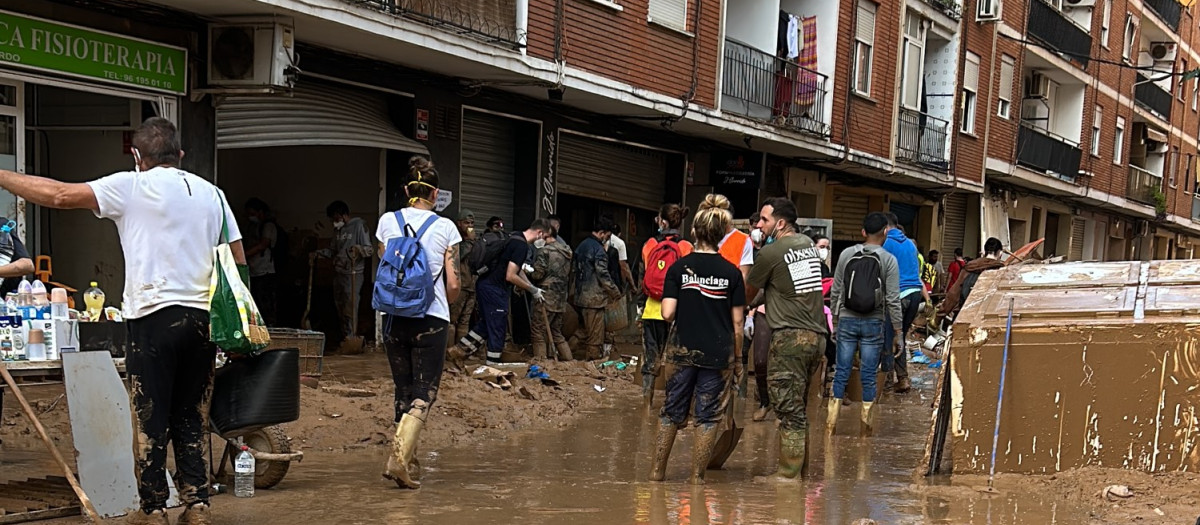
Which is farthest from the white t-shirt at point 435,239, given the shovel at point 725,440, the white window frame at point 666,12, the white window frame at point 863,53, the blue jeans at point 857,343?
the white window frame at point 863,53

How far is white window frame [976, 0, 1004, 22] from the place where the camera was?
1021 inches

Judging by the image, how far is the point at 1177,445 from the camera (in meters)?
6.43

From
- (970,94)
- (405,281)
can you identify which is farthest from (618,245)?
(970,94)

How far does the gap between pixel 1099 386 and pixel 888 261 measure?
3022 millimetres

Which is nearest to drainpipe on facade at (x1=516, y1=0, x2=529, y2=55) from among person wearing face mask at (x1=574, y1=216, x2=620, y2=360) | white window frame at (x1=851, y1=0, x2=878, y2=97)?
person wearing face mask at (x1=574, y1=216, x2=620, y2=360)

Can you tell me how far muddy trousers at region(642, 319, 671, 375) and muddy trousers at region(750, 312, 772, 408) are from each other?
793 millimetres

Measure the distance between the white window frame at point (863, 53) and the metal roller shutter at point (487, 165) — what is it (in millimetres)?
8192

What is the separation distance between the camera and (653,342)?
33.8 feet

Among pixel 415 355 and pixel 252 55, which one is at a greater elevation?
pixel 252 55

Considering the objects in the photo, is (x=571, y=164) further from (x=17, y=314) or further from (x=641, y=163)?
(x=17, y=314)

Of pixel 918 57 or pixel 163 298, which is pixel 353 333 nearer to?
pixel 163 298

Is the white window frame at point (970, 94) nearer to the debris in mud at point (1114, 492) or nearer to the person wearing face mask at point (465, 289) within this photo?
the person wearing face mask at point (465, 289)

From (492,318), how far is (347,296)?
1.88m

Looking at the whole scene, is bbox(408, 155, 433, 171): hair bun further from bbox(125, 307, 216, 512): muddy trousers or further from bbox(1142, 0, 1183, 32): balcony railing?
bbox(1142, 0, 1183, 32): balcony railing
